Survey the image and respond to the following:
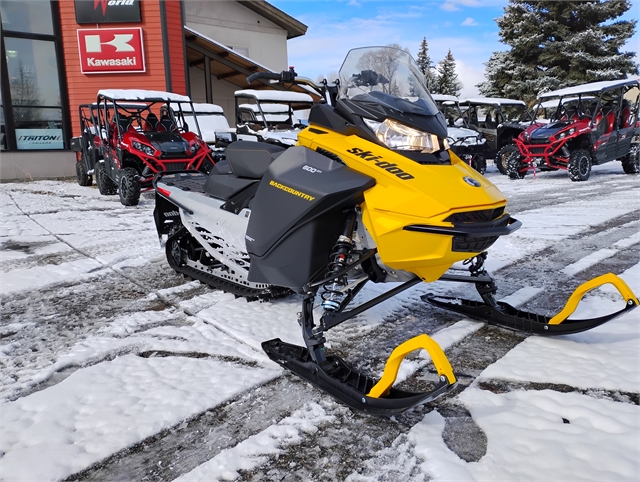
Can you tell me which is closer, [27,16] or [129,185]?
[129,185]

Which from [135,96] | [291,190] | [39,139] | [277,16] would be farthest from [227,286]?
[277,16]

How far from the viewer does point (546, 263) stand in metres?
4.06

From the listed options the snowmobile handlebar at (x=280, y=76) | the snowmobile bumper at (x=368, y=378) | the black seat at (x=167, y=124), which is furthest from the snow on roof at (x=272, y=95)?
the snowmobile bumper at (x=368, y=378)

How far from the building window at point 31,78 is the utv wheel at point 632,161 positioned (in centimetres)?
1466

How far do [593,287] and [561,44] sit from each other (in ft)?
84.1

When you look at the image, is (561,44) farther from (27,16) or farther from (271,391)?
(271,391)

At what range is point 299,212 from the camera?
2.17 metres

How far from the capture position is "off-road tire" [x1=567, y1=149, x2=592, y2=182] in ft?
32.5

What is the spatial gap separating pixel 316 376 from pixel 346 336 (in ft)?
2.07

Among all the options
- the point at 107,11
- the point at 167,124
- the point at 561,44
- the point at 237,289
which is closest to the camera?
the point at 237,289

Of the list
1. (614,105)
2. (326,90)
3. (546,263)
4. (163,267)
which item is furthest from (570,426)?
(614,105)

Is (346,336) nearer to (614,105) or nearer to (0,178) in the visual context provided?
(614,105)

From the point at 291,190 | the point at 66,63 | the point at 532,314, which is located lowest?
the point at 532,314

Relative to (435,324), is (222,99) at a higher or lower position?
higher
